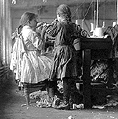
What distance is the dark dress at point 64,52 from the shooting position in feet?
12.8

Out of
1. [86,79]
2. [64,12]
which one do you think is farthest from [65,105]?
[64,12]

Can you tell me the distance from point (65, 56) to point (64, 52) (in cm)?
5

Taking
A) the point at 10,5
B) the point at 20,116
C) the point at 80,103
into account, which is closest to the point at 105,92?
the point at 80,103

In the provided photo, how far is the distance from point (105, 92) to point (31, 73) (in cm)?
107

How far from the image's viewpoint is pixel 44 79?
4.19 meters

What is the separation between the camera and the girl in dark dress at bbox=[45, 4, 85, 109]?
3.89 metres

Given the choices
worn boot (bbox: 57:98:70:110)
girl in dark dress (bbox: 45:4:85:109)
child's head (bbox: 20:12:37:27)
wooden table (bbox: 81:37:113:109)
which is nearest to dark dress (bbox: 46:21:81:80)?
girl in dark dress (bbox: 45:4:85:109)

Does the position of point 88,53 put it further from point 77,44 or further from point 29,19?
point 29,19

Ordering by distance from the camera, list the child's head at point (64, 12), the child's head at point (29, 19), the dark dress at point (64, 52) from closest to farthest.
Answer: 1. the dark dress at point (64, 52)
2. the child's head at point (64, 12)
3. the child's head at point (29, 19)

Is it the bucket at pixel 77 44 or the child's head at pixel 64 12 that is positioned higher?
the child's head at pixel 64 12

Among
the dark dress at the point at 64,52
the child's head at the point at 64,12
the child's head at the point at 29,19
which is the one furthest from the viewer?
the child's head at the point at 29,19

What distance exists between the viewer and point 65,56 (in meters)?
3.89

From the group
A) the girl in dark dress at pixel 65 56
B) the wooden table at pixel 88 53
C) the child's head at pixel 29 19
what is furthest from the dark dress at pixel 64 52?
the child's head at pixel 29 19

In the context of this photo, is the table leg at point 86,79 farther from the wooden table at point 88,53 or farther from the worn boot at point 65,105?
the worn boot at point 65,105
